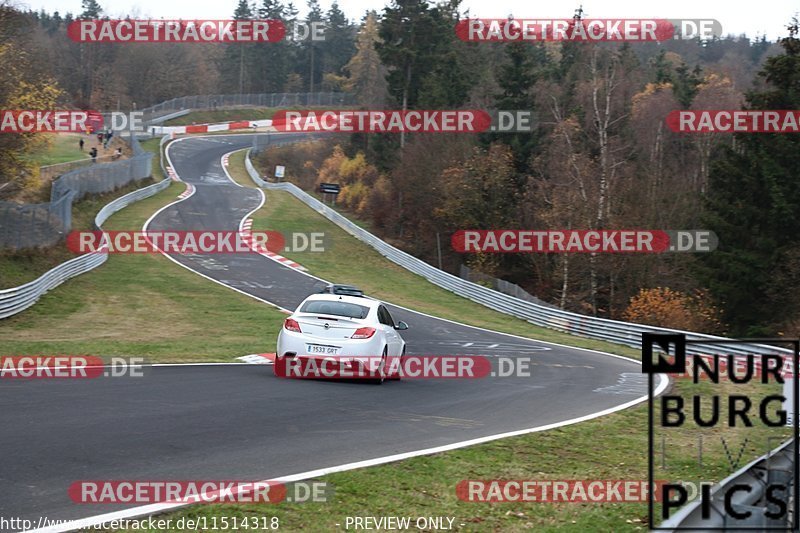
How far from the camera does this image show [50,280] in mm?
31203

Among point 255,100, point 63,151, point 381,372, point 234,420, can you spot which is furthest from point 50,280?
point 255,100

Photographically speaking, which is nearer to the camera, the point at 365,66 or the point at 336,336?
the point at 336,336

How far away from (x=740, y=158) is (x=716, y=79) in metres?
43.2

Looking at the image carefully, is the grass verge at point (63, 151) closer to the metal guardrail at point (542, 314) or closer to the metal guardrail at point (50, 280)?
the metal guardrail at point (50, 280)

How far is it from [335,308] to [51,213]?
24.7 metres

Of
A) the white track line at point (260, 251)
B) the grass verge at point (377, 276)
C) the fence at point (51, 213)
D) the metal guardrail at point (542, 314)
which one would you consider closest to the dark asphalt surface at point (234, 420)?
the metal guardrail at point (542, 314)

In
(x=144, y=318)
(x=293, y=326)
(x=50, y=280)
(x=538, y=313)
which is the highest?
(x=293, y=326)

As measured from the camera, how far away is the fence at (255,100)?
11075 centimetres

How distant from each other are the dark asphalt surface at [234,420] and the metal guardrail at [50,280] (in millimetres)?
12683

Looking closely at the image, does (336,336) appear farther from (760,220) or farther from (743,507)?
(760,220)

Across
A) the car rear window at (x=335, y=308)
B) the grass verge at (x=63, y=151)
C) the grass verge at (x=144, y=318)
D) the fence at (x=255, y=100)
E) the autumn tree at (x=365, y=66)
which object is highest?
the autumn tree at (x=365, y=66)

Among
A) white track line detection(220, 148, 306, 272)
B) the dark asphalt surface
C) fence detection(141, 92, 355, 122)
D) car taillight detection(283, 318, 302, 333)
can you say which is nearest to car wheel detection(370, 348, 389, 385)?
the dark asphalt surface

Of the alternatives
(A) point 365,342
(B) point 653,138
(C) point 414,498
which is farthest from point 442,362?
(B) point 653,138

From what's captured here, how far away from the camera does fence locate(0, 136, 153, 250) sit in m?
32.5
